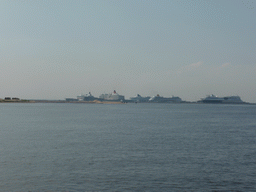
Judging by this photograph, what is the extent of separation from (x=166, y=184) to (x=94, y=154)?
9657 mm

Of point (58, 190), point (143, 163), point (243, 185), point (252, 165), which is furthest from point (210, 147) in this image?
point (58, 190)

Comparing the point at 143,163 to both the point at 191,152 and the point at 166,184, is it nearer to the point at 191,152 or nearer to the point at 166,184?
the point at 166,184

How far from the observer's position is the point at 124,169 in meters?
19.8

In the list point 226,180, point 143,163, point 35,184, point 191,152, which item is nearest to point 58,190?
point 35,184

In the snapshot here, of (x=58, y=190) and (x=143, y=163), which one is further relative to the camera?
(x=143, y=163)

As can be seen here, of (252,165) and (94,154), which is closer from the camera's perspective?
(252,165)

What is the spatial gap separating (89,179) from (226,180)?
352 inches

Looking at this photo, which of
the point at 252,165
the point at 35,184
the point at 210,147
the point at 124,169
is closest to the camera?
the point at 35,184

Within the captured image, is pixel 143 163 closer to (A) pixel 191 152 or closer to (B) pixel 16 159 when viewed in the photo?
(A) pixel 191 152

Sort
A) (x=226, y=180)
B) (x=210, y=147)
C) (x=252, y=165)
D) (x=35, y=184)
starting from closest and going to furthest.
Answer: (x=35, y=184) → (x=226, y=180) → (x=252, y=165) → (x=210, y=147)

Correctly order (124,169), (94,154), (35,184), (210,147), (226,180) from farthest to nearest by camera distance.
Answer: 1. (210,147)
2. (94,154)
3. (124,169)
4. (226,180)
5. (35,184)

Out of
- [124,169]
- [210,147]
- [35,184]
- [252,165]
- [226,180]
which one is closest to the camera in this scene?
[35,184]

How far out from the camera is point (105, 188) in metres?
15.9

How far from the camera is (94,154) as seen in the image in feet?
81.3
